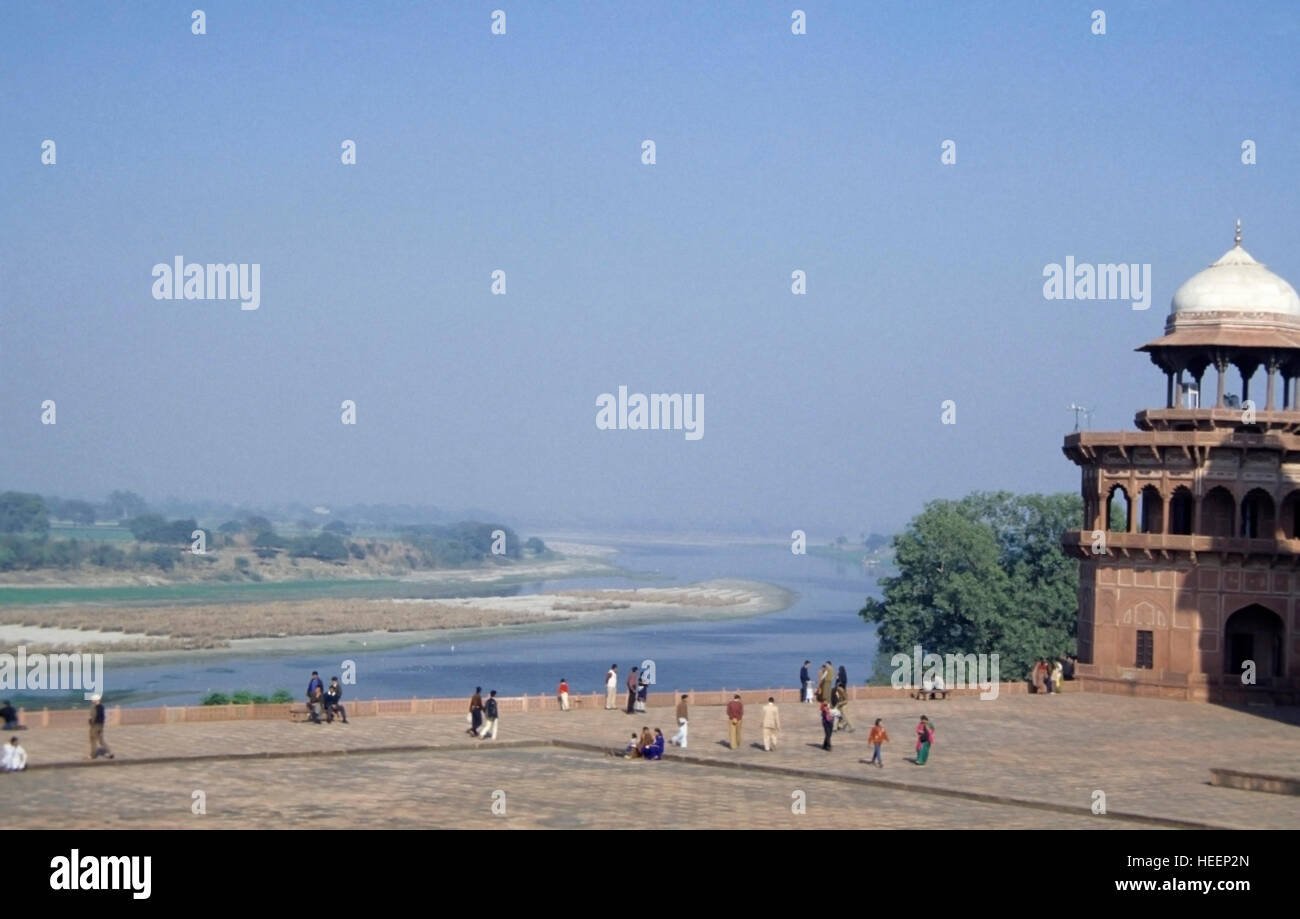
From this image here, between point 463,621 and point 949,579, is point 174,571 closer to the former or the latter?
point 463,621

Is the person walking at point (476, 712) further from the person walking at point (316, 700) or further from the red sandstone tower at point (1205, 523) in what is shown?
the red sandstone tower at point (1205, 523)

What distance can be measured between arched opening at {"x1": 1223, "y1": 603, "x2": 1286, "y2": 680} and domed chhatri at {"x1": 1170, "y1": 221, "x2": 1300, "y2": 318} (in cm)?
879

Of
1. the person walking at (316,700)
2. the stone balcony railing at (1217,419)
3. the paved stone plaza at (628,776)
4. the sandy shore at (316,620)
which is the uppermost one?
the stone balcony railing at (1217,419)

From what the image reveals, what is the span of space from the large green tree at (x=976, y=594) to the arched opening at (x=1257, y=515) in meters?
20.8

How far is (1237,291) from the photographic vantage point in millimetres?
52625

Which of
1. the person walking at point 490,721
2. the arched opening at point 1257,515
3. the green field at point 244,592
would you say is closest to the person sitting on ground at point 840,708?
the person walking at point 490,721

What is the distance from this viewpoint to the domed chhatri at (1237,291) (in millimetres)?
52500

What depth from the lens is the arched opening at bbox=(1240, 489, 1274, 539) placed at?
5016 cm

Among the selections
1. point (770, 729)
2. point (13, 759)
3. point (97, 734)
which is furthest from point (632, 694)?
point (13, 759)

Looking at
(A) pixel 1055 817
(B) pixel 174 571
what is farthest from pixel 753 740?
(B) pixel 174 571

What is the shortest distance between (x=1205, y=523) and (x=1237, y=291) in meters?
6.98

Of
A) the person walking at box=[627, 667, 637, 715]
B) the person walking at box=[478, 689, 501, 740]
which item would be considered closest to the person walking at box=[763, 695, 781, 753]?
the person walking at box=[478, 689, 501, 740]
